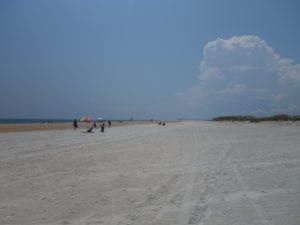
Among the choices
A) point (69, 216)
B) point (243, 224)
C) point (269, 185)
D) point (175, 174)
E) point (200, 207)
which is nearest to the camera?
point (243, 224)

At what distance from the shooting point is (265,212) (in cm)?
646

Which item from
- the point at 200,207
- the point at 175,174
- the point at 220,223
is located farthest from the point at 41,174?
the point at 220,223

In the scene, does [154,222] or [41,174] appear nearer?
[154,222]

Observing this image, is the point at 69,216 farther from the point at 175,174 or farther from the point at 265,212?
the point at 175,174

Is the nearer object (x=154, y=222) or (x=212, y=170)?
(x=154, y=222)

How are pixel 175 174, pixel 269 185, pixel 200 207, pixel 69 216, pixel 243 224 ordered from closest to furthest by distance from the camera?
pixel 243 224 → pixel 69 216 → pixel 200 207 → pixel 269 185 → pixel 175 174

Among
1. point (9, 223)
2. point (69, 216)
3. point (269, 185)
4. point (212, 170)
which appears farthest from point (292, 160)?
point (9, 223)

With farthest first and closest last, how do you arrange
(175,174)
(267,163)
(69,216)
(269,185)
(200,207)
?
(267,163) → (175,174) → (269,185) → (200,207) → (69,216)

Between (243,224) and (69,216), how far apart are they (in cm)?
284

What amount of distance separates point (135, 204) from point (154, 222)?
4.03ft

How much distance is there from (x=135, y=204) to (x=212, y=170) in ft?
15.3

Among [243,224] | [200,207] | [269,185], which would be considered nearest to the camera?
[243,224]

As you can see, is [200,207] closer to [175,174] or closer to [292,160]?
[175,174]

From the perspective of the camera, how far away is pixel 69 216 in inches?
249
